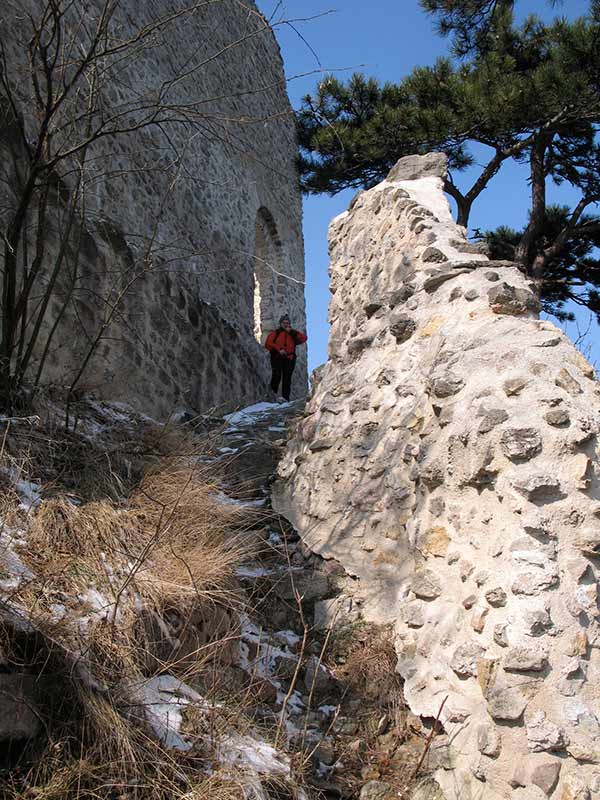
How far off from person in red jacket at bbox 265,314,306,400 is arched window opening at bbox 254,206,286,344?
2.42 m

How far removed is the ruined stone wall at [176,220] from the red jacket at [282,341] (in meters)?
0.36

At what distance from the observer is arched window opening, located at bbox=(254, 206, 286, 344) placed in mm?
11719

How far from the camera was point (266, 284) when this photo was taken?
11898mm

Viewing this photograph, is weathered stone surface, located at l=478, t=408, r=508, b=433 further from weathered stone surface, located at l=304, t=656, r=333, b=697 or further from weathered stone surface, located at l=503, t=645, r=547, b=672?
weathered stone surface, located at l=304, t=656, r=333, b=697

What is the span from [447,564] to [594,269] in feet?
26.4

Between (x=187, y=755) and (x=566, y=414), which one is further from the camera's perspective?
(x=566, y=414)

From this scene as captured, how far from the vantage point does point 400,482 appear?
11.2 ft

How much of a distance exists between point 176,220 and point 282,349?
1949mm

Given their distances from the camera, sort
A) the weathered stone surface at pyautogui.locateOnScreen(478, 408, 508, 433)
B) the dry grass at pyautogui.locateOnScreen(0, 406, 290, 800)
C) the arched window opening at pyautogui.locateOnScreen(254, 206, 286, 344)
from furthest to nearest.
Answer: the arched window opening at pyautogui.locateOnScreen(254, 206, 286, 344) < the weathered stone surface at pyautogui.locateOnScreen(478, 408, 508, 433) < the dry grass at pyautogui.locateOnScreen(0, 406, 290, 800)

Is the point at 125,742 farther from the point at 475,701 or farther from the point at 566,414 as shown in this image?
the point at 566,414

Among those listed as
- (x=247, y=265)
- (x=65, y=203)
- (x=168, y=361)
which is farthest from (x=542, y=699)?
(x=247, y=265)

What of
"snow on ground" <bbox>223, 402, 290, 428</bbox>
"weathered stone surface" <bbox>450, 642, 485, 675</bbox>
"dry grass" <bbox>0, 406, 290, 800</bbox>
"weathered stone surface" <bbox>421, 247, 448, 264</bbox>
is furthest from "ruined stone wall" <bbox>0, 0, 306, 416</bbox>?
"weathered stone surface" <bbox>450, 642, 485, 675</bbox>

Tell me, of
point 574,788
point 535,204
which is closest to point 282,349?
point 535,204

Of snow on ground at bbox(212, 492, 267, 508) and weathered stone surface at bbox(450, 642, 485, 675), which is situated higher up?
snow on ground at bbox(212, 492, 267, 508)
